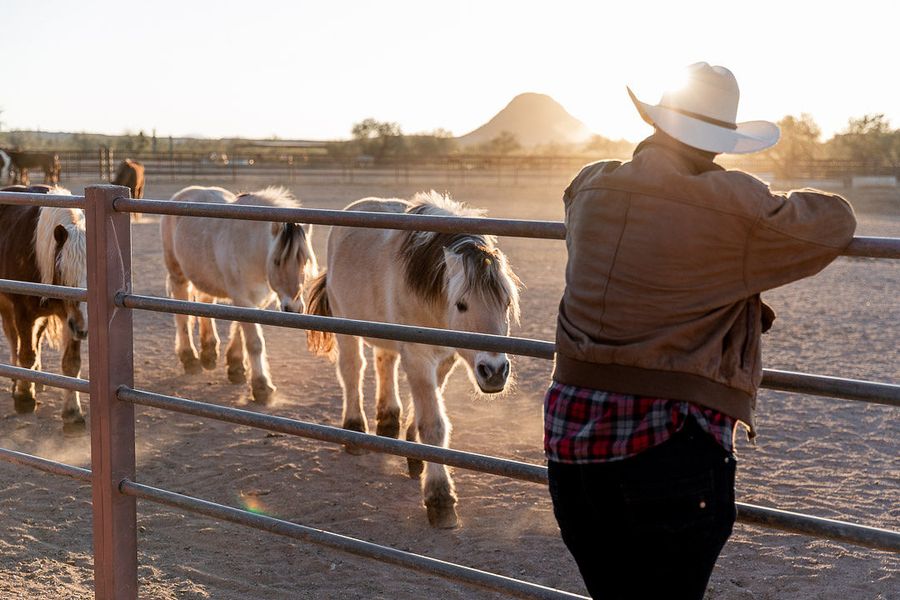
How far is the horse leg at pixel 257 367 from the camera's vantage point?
7117 mm

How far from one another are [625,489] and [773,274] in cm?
53

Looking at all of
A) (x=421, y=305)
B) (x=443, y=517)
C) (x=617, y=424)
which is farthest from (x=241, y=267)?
(x=617, y=424)

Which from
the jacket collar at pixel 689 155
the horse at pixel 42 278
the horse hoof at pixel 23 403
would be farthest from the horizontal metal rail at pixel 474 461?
the horse hoof at pixel 23 403

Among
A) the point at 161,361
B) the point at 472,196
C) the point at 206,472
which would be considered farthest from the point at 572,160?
the point at 206,472

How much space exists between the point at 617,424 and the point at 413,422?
3.87 m

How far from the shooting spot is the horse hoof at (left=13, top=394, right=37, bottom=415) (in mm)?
6746

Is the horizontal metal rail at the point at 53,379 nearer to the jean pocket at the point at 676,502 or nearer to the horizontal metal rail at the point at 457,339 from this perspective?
the horizontal metal rail at the point at 457,339

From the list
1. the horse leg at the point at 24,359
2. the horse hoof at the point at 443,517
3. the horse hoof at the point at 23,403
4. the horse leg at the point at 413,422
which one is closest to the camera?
the horse hoof at the point at 443,517

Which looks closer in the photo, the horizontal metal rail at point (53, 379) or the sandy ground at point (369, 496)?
the horizontal metal rail at point (53, 379)

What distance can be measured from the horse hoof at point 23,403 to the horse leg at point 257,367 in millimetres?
1616

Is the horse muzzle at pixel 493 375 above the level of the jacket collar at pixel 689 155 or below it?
below

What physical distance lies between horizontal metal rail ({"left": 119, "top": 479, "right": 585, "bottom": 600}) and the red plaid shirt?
0.53 meters

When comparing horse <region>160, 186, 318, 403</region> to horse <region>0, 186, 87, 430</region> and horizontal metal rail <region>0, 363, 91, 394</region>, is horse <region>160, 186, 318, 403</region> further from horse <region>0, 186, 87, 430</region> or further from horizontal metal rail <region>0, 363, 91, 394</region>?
horizontal metal rail <region>0, 363, 91, 394</region>

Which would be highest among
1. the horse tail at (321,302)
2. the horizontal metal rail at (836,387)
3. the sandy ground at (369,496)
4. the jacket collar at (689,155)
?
the jacket collar at (689,155)
